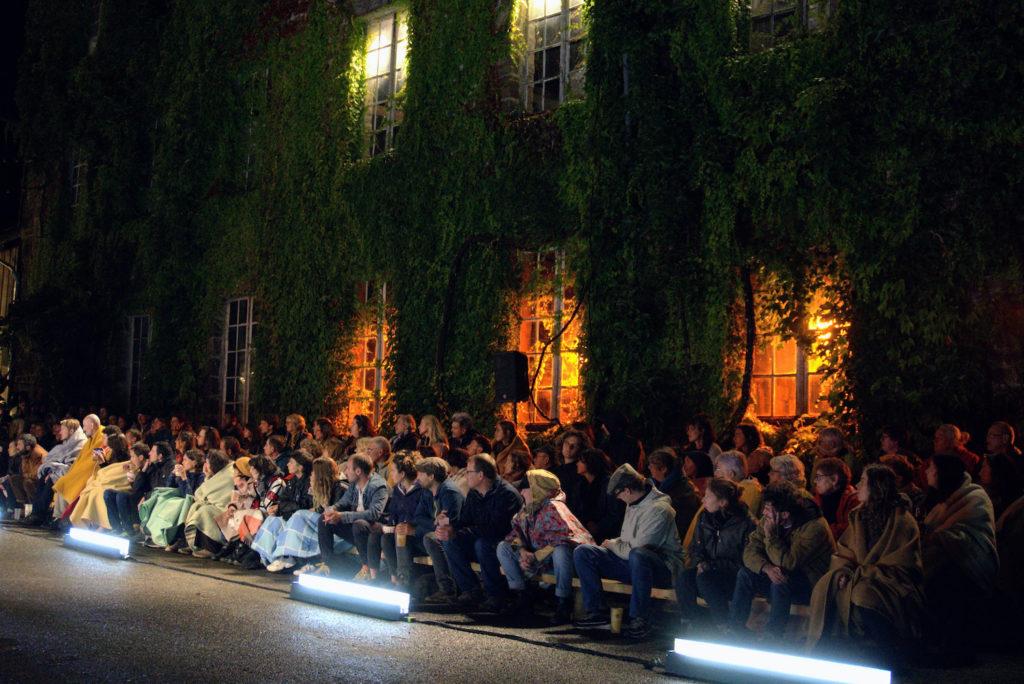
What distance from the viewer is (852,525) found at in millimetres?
8109

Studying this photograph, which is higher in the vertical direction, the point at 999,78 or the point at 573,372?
the point at 999,78

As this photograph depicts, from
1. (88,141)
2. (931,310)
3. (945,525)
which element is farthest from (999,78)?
(88,141)

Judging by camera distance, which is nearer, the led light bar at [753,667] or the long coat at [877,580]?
the led light bar at [753,667]

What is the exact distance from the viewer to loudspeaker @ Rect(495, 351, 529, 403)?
48.8 feet

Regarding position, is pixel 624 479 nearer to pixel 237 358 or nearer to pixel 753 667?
pixel 753 667

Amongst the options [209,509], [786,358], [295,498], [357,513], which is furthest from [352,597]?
[786,358]

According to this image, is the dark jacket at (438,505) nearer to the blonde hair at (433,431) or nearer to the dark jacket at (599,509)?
the dark jacket at (599,509)

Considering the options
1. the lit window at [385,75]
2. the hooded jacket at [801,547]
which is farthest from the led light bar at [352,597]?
the lit window at [385,75]

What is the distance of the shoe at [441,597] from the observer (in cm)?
1069

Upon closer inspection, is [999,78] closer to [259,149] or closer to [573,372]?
[573,372]

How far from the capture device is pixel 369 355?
19.0 metres

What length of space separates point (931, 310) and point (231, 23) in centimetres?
1515

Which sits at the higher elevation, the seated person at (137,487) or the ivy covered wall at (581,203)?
the ivy covered wall at (581,203)

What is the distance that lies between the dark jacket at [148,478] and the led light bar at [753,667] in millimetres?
9549
